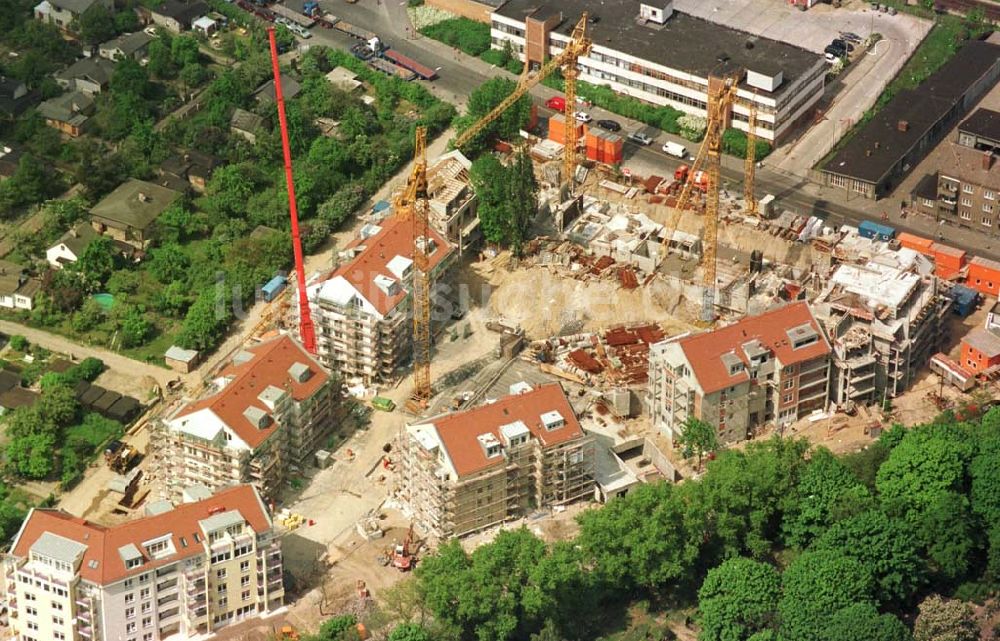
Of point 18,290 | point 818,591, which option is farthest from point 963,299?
point 18,290

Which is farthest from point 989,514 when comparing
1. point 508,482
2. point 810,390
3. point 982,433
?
point 508,482

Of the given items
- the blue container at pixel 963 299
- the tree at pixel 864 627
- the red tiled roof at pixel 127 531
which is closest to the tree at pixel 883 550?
the tree at pixel 864 627

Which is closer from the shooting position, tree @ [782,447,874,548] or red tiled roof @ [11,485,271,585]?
red tiled roof @ [11,485,271,585]

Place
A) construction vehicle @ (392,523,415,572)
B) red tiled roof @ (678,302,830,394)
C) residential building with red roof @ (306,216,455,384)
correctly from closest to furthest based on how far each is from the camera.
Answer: construction vehicle @ (392,523,415,572) → red tiled roof @ (678,302,830,394) → residential building with red roof @ (306,216,455,384)

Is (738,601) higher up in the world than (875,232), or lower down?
higher up

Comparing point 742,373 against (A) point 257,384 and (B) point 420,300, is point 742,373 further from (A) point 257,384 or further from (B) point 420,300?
(A) point 257,384

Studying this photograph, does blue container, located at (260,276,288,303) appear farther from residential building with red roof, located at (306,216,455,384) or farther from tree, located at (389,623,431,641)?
tree, located at (389,623,431,641)

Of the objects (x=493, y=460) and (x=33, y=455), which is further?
(x=33, y=455)

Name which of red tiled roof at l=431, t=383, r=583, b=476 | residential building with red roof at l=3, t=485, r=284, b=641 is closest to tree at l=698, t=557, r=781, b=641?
red tiled roof at l=431, t=383, r=583, b=476
